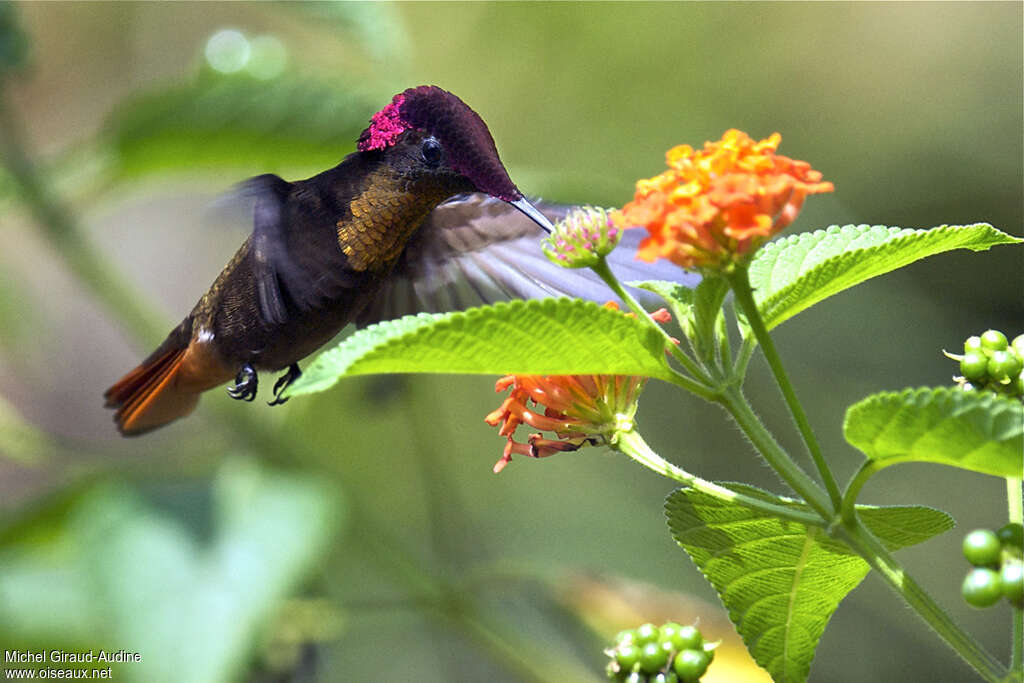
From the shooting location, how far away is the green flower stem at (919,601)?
855mm

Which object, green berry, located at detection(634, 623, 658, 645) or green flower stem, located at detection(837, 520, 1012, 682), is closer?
green flower stem, located at detection(837, 520, 1012, 682)

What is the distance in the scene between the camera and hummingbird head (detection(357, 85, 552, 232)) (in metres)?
1.28

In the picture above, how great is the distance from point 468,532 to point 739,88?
2032 millimetres

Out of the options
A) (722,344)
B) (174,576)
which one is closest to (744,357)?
(722,344)

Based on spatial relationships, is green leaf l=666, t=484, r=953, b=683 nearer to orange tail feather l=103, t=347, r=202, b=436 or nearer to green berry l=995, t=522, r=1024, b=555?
green berry l=995, t=522, r=1024, b=555

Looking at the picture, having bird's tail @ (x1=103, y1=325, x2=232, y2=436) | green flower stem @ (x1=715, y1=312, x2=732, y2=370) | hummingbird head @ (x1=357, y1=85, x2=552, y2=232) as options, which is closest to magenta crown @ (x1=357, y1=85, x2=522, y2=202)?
hummingbird head @ (x1=357, y1=85, x2=552, y2=232)

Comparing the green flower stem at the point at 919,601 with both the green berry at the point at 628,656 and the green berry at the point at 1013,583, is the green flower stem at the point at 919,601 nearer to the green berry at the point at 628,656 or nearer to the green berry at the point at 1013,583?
the green berry at the point at 1013,583

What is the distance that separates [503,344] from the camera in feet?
2.78

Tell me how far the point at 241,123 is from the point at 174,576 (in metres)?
0.81

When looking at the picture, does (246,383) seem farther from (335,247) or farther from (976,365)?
(976,365)

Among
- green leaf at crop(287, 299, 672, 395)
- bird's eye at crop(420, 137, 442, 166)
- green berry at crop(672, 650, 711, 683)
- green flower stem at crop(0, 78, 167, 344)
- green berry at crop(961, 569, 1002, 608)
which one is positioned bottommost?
green berry at crop(672, 650, 711, 683)

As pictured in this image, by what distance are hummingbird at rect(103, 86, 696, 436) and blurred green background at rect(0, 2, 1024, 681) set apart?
0.31 ft

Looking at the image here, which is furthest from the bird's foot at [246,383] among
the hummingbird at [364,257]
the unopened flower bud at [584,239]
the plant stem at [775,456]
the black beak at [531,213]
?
the plant stem at [775,456]

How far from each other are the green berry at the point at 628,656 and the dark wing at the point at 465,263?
2.00ft
